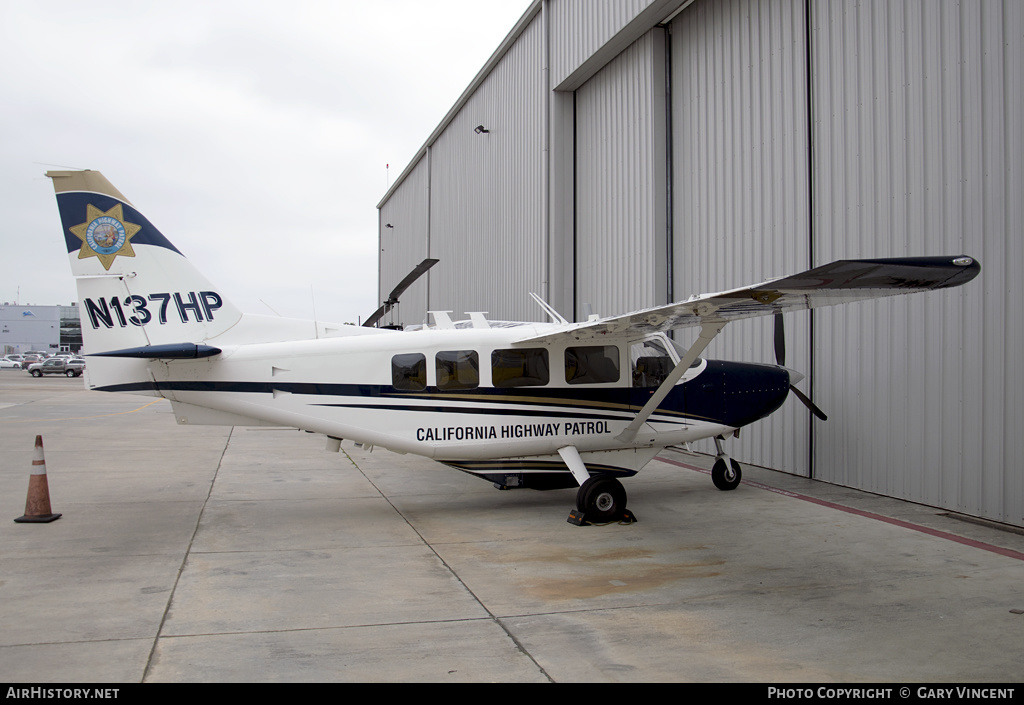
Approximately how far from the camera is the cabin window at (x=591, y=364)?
8781mm

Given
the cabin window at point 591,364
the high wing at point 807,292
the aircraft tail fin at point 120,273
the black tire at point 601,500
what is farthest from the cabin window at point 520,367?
the aircraft tail fin at point 120,273

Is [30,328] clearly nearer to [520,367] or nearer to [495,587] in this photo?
[520,367]

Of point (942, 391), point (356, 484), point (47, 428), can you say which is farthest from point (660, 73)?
point (47, 428)

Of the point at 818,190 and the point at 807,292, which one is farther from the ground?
the point at 818,190

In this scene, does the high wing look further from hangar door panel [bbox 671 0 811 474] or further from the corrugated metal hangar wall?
hangar door panel [bbox 671 0 811 474]

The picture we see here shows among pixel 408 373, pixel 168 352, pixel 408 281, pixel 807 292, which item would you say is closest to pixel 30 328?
pixel 408 281

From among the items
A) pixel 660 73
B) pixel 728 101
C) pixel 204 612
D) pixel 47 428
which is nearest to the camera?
pixel 204 612

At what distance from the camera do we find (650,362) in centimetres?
922

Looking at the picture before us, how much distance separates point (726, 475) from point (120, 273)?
7.92 meters

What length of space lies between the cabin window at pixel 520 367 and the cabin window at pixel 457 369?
210 millimetres

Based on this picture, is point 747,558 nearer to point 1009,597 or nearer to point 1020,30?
point 1009,597

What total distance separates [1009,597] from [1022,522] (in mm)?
2844

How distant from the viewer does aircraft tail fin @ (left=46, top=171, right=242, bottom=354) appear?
25.7 feet

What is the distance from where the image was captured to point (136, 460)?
1338 centimetres
